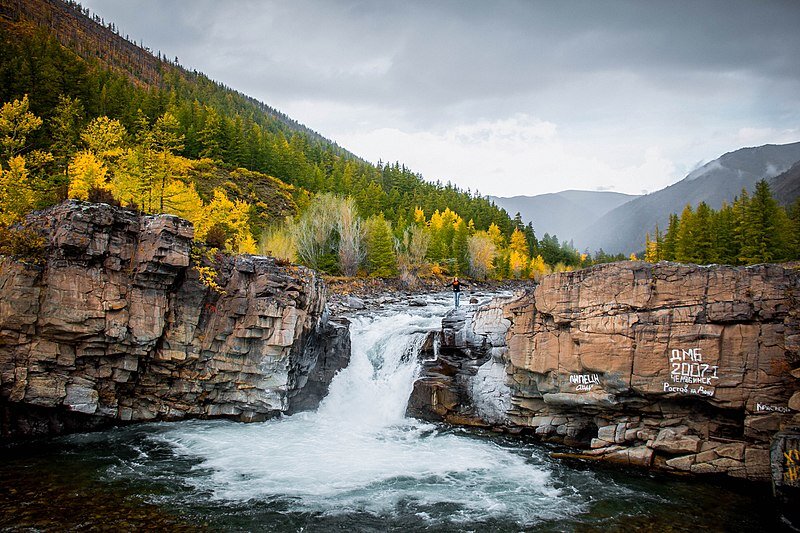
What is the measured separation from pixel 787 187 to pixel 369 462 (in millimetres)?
182940

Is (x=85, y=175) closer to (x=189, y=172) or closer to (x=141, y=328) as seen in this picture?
(x=141, y=328)

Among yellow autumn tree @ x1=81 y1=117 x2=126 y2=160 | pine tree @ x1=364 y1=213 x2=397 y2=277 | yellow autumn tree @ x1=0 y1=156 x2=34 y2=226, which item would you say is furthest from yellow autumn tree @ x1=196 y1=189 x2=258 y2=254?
pine tree @ x1=364 y1=213 x2=397 y2=277

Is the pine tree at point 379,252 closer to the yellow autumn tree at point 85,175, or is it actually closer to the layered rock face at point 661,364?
the yellow autumn tree at point 85,175

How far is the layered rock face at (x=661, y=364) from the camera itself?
17469mm

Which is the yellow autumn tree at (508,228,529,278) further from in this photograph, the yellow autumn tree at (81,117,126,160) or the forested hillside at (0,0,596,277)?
the yellow autumn tree at (81,117,126,160)

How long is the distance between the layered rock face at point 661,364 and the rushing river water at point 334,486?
1.48 meters

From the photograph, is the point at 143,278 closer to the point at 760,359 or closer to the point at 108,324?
the point at 108,324

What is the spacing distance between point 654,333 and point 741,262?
A: 1993 inches

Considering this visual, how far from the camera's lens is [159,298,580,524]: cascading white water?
16.0m

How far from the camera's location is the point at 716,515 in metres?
15.1

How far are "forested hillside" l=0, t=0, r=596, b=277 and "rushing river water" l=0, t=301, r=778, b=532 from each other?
11856 mm

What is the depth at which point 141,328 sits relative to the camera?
69.9 feet

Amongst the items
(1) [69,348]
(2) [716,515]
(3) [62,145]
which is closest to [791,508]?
(2) [716,515]

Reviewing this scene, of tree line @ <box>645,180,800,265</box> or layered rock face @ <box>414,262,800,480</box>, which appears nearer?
layered rock face @ <box>414,262,800,480</box>
